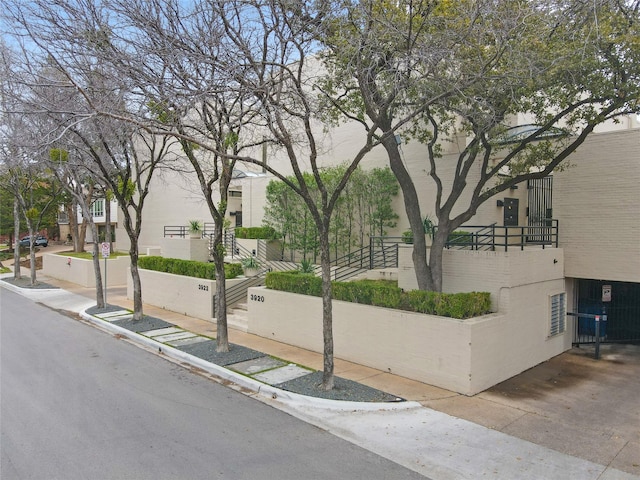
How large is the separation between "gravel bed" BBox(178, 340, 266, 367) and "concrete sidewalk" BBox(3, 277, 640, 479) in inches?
35.5

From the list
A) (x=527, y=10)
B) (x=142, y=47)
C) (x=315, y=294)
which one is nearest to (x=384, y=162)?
(x=315, y=294)

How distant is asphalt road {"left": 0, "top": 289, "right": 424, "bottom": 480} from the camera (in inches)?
228

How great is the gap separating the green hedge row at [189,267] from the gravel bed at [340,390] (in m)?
7.64

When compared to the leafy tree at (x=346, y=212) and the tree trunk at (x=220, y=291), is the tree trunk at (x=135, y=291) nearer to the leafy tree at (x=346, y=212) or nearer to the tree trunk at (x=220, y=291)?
the tree trunk at (x=220, y=291)

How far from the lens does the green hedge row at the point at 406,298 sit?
9.57m

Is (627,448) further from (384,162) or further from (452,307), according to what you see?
(384,162)

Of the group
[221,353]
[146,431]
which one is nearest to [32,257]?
[221,353]

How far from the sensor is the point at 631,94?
9.71m

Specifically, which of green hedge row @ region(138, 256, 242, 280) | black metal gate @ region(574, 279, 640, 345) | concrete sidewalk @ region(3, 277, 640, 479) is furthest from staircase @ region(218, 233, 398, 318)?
black metal gate @ region(574, 279, 640, 345)

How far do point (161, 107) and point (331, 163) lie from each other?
10.8 m

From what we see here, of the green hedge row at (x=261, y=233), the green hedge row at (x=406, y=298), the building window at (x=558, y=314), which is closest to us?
the green hedge row at (x=406, y=298)

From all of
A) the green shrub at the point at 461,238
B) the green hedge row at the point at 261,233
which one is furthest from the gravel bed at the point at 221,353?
the green hedge row at the point at 261,233

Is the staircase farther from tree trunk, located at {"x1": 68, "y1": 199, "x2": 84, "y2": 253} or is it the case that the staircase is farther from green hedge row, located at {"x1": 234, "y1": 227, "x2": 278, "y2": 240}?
tree trunk, located at {"x1": 68, "y1": 199, "x2": 84, "y2": 253}

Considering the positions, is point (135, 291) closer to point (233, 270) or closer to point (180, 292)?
point (180, 292)
